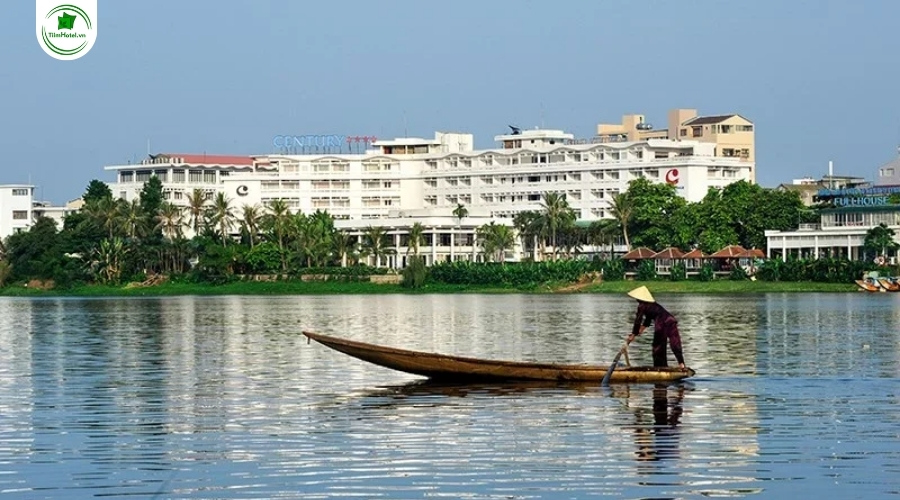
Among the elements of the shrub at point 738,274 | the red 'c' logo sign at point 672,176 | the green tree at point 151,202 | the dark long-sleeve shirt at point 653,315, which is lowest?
the dark long-sleeve shirt at point 653,315

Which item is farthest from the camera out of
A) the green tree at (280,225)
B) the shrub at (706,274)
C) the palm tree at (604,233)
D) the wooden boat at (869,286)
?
the palm tree at (604,233)

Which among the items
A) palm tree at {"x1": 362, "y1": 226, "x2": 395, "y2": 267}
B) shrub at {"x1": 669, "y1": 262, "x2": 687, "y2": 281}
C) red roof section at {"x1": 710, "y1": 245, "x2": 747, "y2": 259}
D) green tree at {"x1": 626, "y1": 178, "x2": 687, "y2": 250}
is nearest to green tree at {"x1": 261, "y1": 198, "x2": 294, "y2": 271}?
palm tree at {"x1": 362, "y1": 226, "x2": 395, "y2": 267}

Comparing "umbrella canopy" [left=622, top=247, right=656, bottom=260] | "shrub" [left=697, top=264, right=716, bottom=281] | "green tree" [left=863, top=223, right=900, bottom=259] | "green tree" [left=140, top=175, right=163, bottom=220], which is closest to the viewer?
"green tree" [left=863, top=223, right=900, bottom=259]

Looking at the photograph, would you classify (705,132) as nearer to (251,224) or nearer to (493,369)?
(251,224)

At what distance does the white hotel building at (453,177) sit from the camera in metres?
151

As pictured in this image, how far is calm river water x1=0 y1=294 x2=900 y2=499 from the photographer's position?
19.9 m

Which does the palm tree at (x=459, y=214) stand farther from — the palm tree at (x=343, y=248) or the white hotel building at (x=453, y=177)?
the palm tree at (x=343, y=248)

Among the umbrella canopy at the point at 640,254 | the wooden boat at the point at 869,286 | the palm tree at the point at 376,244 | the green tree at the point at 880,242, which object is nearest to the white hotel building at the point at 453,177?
the palm tree at the point at 376,244

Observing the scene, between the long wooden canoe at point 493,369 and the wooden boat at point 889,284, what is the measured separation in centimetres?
8244

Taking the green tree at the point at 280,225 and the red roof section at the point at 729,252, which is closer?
the red roof section at the point at 729,252

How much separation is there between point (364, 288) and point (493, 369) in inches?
3726

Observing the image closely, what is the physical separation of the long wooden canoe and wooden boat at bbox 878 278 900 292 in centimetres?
8244

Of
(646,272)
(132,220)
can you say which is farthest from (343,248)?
(646,272)

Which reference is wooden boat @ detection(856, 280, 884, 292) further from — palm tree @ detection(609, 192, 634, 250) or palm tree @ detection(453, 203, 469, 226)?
palm tree @ detection(453, 203, 469, 226)
